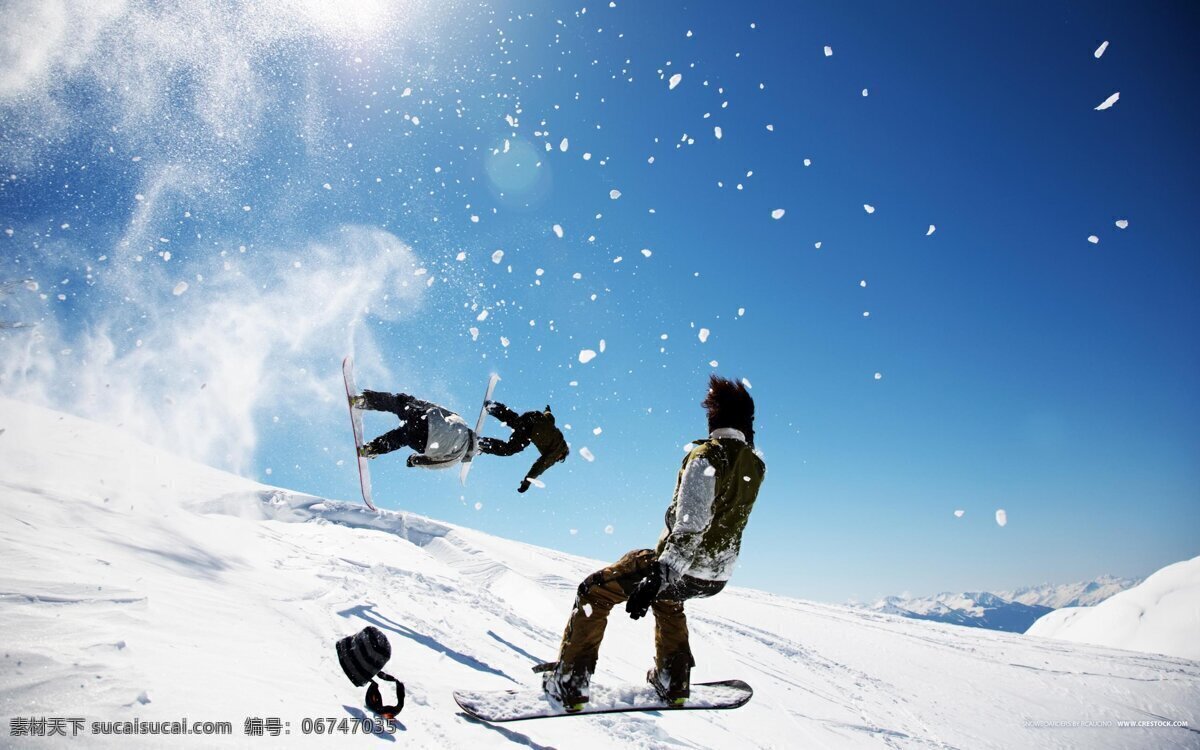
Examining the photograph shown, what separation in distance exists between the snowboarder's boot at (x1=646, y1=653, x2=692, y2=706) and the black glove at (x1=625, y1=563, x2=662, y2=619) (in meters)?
1.09

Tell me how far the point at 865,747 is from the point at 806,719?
2.57 feet

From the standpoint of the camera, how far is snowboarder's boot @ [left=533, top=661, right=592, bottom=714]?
405 cm

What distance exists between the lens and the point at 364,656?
296 cm

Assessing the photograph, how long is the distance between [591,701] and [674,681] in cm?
72

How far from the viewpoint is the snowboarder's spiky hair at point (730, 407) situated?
416cm

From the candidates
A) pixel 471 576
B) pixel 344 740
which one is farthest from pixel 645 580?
pixel 471 576

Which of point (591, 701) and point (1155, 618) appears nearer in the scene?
point (591, 701)

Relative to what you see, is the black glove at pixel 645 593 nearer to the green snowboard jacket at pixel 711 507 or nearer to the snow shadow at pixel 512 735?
the green snowboard jacket at pixel 711 507

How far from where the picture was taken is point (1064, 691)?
41.9 ft

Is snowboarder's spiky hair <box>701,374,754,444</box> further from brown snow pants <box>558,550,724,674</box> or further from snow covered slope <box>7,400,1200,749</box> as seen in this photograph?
snow covered slope <box>7,400,1200,749</box>

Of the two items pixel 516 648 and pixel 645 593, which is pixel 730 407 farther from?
pixel 516 648

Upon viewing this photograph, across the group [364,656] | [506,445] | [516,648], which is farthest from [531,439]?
[516,648]

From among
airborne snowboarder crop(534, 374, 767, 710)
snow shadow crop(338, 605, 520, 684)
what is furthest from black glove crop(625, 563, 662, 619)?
snow shadow crop(338, 605, 520, 684)

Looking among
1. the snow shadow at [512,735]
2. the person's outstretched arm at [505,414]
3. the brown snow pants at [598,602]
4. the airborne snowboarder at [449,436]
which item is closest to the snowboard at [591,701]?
the snow shadow at [512,735]
